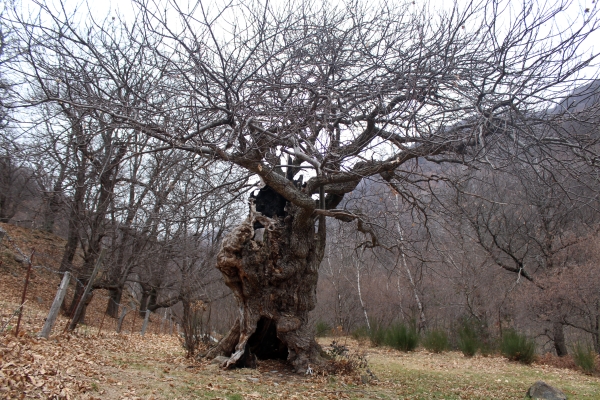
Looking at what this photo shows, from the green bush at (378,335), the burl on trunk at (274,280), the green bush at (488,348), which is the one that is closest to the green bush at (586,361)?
the green bush at (488,348)

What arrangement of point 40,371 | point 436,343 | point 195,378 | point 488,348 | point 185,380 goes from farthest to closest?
point 436,343 → point 488,348 → point 195,378 → point 185,380 → point 40,371

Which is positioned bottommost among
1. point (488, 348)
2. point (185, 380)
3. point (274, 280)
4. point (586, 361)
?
point (185, 380)

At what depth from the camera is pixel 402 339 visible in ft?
44.9

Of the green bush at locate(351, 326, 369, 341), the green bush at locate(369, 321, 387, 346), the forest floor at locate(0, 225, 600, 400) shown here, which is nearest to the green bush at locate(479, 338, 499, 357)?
the forest floor at locate(0, 225, 600, 400)

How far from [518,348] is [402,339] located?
3.21 m

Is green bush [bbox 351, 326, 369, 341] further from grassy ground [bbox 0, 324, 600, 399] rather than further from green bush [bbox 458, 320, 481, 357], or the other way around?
grassy ground [bbox 0, 324, 600, 399]

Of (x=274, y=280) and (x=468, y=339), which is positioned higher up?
(x=274, y=280)

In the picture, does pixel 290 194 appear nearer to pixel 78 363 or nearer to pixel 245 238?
pixel 245 238

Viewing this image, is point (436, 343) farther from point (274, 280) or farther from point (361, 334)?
point (274, 280)

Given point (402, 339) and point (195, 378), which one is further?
point (402, 339)

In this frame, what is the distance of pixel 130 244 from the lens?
12.7 metres

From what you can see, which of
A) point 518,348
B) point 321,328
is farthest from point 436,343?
point 321,328

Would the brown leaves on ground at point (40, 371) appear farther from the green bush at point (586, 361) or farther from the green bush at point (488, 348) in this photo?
the green bush at point (488, 348)

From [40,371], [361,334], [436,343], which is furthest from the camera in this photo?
[361,334]
